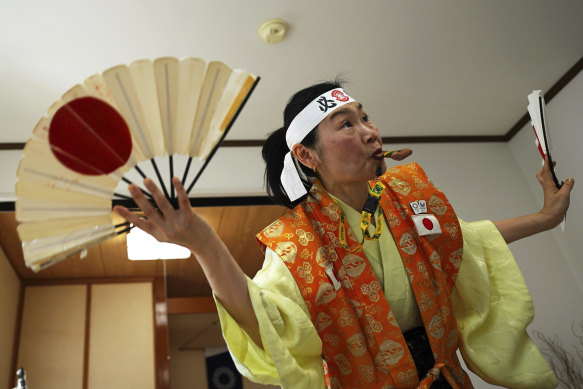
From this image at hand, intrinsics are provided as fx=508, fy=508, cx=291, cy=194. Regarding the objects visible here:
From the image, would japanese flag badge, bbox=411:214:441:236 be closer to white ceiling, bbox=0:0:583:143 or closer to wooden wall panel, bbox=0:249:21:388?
white ceiling, bbox=0:0:583:143

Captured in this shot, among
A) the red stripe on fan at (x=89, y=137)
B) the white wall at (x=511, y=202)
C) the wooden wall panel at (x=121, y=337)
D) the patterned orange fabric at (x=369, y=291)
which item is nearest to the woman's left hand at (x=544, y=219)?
the patterned orange fabric at (x=369, y=291)

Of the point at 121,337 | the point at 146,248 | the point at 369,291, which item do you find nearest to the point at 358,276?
the point at 369,291

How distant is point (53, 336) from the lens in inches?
171

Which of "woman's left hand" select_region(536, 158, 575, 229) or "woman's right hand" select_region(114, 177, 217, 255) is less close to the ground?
"woman's left hand" select_region(536, 158, 575, 229)

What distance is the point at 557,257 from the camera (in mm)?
3391

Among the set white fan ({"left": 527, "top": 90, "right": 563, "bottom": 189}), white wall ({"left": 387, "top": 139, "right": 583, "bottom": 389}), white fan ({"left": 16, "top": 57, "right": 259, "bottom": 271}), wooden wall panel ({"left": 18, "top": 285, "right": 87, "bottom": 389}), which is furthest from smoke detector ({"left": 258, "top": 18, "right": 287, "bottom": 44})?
wooden wall panel ({"left": 18, "top": 285, "right": 87, "bottom": 389})

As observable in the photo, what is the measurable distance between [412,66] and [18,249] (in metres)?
3.31

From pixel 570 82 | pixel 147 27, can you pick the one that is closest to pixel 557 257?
pixel 570 82

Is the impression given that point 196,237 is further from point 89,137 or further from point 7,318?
point 7,318

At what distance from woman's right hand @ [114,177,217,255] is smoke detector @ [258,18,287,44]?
181cm

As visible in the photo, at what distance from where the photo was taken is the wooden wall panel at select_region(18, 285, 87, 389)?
4188 mm

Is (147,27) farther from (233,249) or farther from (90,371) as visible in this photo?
(90,371)

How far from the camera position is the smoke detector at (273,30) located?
2518mm

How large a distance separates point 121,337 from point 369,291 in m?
3.72
